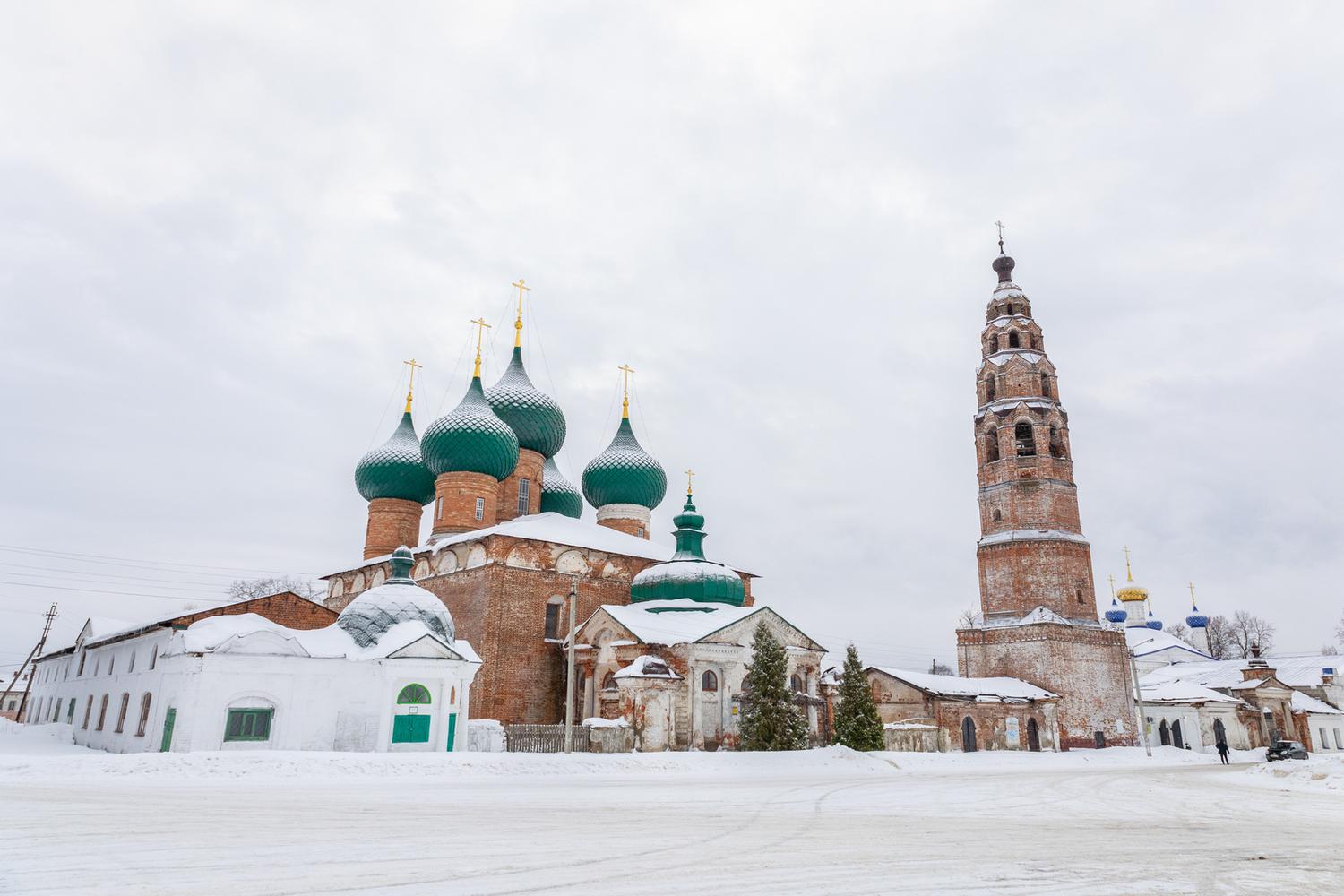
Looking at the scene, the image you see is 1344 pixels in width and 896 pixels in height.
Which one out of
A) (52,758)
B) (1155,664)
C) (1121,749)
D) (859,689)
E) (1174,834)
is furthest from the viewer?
(1155,664)

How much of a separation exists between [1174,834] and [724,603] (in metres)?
19.9

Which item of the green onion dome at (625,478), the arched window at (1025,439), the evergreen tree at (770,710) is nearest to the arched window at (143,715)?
the evergreen tree at (770,710)

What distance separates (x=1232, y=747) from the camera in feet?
126

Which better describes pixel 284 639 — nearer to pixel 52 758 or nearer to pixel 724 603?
pixel 52 758

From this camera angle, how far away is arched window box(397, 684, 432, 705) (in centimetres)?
2059

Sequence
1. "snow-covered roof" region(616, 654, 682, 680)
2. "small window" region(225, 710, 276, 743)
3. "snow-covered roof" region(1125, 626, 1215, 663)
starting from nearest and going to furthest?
"small window" region(225, 710, 276, 743), "snow-covered roof" region(616, 654, 682, 680), "snow-covered roof" region(1125, 626, 1215, 663)

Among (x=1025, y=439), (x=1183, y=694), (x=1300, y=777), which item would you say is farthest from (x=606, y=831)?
(x=1183, y=694)

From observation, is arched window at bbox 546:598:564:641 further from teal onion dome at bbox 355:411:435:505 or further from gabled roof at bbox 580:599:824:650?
teal onion dome at bbox 355:411:435:505

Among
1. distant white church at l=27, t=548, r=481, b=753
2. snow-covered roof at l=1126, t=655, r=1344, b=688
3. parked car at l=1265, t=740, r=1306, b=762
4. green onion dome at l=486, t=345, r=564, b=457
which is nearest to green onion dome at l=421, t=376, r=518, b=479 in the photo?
green onion dome at l=486, t=345, r=564, b=457

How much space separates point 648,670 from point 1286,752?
70.6 ft

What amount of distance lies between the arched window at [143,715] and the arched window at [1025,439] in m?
32.7

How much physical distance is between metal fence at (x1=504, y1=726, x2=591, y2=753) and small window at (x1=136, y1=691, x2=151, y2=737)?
28.0 ft

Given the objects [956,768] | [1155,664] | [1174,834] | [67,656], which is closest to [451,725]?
[956,768]

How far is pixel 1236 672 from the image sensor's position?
148 ft
